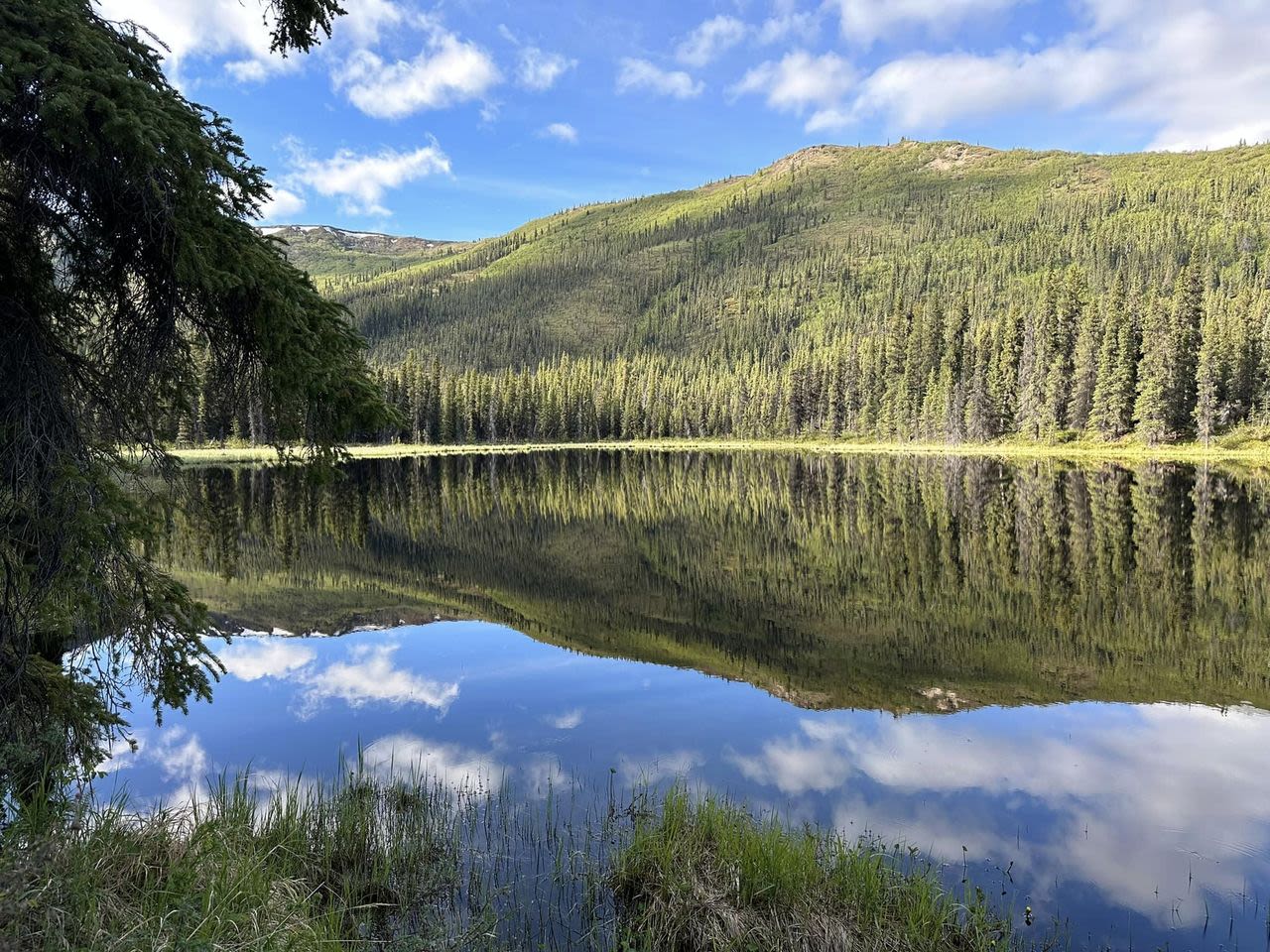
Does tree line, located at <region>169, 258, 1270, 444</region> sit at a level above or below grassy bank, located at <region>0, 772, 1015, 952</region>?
above

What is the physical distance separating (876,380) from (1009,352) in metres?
23.6

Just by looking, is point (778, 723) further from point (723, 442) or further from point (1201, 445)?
point (723, 442)

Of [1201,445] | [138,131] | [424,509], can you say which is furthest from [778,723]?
[1201,445]

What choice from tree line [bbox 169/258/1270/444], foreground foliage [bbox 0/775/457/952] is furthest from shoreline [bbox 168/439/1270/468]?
foreground foliage [bbox 0/775/457/952]

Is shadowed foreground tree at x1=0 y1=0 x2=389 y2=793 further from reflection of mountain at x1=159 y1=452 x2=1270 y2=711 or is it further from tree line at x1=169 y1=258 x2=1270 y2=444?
tree line at x1=169 y1=258 x2=1270 y2=444

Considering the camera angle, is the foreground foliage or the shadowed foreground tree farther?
the shadowed foreground tree

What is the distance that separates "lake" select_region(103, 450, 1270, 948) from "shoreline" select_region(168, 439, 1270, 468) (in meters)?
25.2

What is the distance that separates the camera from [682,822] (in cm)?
735

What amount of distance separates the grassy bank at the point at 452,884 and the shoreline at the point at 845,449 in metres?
39.2

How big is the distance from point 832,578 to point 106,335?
20.2 metres

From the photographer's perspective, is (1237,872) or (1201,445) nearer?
(1237,872)

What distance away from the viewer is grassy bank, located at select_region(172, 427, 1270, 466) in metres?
69.3

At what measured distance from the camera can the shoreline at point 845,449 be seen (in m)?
68.9

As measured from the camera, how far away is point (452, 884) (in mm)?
6723
